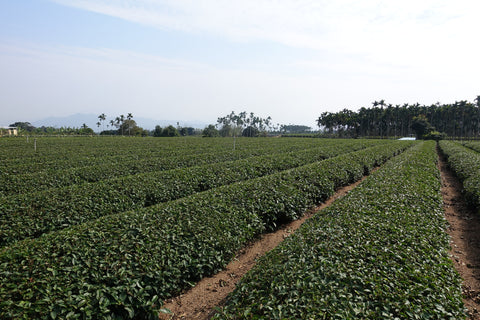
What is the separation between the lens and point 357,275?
376 centimetres

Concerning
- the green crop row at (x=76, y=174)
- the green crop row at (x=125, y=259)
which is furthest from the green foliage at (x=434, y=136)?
the green crop row at (x=125, y=259)

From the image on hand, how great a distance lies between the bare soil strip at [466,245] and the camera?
501 cm

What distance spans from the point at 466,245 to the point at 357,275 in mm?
5859

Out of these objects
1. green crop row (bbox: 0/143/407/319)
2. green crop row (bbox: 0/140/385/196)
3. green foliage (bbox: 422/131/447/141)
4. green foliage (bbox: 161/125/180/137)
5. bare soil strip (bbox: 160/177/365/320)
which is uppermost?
green foliage (bbox: 161/125/180/137)

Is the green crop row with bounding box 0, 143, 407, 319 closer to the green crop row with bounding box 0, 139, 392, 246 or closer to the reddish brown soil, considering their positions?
the reddish brown soil

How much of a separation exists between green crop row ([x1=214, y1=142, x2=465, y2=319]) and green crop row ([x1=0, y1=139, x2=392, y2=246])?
17.8 ft

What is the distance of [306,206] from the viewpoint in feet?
31.4

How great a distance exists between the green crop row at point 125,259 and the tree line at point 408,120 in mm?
82988

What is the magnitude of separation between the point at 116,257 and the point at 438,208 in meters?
7.93

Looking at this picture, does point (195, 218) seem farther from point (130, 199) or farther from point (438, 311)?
point (438, 311)

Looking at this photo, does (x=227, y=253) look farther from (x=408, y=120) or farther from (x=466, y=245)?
(x=408, y=120)

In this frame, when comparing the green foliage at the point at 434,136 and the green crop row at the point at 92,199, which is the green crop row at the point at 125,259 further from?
the green foliage at the point at 434,136

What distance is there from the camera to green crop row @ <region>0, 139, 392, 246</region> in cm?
678

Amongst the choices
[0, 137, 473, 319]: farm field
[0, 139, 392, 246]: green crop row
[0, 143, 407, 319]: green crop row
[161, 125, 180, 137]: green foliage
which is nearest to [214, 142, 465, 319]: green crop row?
[0, 137, 473, 319]: farm field
